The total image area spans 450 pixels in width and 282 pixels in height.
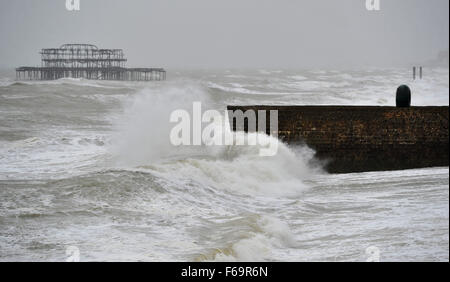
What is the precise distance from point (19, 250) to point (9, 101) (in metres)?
26.1

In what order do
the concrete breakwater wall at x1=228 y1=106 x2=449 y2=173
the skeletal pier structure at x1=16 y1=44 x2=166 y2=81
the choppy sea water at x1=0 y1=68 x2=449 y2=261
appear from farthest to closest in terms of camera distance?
the skeletal pier structure at x1=16 y1=44 x2=166 y2=81 → the concrete breakwater wall at x1=228 y1=106 x2=449 y2=173 → the choppy sea water at x1=0 y1=68 x2=449 y2=261

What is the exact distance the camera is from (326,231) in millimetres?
8906

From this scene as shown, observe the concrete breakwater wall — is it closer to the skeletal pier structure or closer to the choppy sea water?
the choppy sea water

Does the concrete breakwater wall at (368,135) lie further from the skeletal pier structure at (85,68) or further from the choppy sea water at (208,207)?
the skeletal pier structure at (85,68)

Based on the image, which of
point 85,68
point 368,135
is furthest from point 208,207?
point 85,68

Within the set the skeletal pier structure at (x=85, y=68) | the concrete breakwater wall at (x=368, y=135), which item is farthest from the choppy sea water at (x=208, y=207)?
the skeletal pier structure at (x=85, y=68)

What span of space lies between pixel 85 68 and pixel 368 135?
64.9 meters

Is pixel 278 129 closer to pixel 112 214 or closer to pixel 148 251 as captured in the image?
pixel 112 214

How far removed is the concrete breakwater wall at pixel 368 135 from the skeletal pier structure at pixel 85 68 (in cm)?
6004

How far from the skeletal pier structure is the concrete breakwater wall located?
197 ft

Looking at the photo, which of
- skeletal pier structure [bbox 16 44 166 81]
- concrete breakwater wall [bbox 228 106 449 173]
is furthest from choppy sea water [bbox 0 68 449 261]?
skeletal pier structure [bbox 16 44 166 81]

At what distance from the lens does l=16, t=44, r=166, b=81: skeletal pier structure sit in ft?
249

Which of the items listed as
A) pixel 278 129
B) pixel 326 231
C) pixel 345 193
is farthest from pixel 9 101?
pixel 326 231

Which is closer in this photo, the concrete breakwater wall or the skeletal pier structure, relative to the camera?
the concrete breakwater wall
